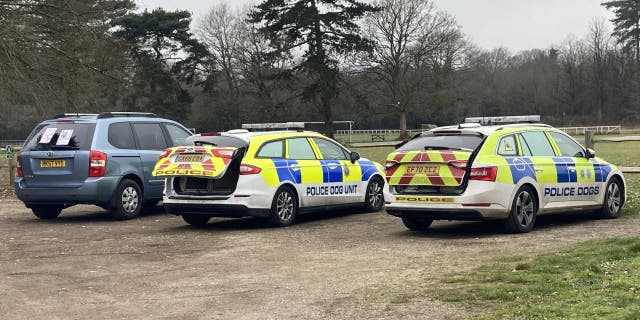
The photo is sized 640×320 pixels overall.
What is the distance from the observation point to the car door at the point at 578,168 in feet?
40.0

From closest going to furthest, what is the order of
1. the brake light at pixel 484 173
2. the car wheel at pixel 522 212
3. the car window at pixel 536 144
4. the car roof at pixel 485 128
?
1. the brake light at pixel 484 173
2. the car wheel at pixel 522 212
3. the car roof at pixel 485 128
4. the car window at pixel 536 144

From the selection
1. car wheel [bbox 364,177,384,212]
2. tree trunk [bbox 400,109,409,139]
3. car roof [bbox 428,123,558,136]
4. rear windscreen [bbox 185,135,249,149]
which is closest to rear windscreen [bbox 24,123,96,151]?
rear windscreen [bbox 185,135,249,149]

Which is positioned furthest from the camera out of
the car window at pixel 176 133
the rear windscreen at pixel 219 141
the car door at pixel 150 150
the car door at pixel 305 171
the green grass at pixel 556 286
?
the car window at pixel 176 133

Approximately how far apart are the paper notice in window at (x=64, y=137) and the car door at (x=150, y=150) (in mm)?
1301

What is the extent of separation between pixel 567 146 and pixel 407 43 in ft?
171

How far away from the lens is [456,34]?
63.8 m

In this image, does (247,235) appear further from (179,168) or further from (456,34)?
(456,34)

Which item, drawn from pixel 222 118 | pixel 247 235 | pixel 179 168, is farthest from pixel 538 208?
pixel 222 118

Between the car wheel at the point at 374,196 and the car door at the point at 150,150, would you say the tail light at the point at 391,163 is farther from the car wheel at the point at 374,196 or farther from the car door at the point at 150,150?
the car door at the point at 150,150

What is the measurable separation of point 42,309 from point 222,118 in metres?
56.0

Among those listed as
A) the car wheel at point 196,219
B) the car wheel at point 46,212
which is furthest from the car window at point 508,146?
the car wheel at point 46,212

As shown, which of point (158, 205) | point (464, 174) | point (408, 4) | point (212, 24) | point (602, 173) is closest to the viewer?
Result: point (464, 174)

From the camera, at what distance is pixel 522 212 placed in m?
11.2

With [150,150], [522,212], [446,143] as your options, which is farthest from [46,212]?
[522,212]
